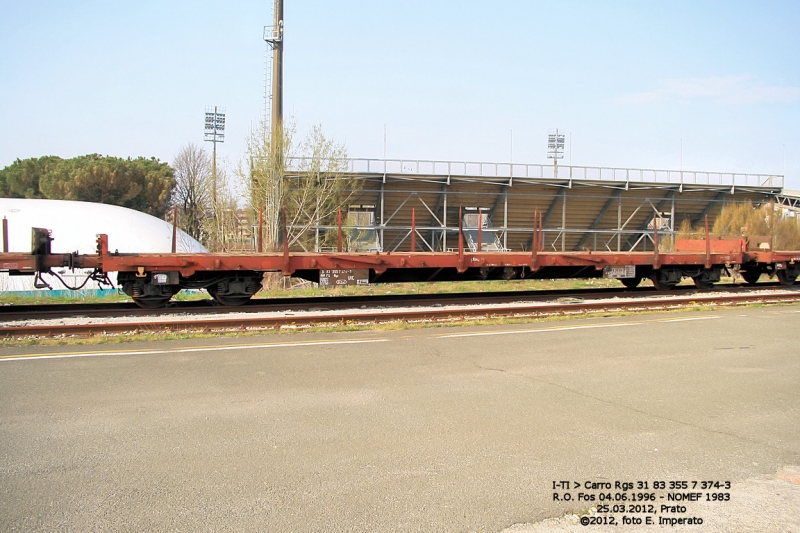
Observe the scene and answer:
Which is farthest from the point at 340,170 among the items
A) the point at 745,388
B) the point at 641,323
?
the point at 745,388

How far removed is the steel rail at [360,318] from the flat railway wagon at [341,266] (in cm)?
147

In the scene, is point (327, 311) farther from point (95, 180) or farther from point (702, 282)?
point (95, 180)

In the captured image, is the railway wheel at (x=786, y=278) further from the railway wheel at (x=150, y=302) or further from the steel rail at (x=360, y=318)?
the railway wheel at (x=150, y=302)

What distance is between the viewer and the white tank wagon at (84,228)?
84.5ft

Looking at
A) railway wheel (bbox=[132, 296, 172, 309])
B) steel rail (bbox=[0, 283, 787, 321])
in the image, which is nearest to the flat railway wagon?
railway wheel (bbox=[132, 296, 172, 309])

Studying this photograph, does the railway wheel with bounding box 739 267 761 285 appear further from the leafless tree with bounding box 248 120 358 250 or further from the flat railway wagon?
the leafless tree with bounding box 248 120 358 250

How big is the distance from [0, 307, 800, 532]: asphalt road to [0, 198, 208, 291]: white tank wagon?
20202 mm

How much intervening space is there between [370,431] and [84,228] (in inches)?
1072

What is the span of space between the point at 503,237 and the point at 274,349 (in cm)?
3426

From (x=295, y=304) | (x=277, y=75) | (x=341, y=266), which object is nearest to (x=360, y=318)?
(x=341, y=266)

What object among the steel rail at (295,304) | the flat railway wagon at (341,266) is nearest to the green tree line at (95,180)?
the flat railway wagon at (341,266)

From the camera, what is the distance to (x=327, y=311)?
486 inches

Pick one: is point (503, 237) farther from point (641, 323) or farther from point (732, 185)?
point (641, 323)

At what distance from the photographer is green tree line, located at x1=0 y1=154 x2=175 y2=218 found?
172 feet
